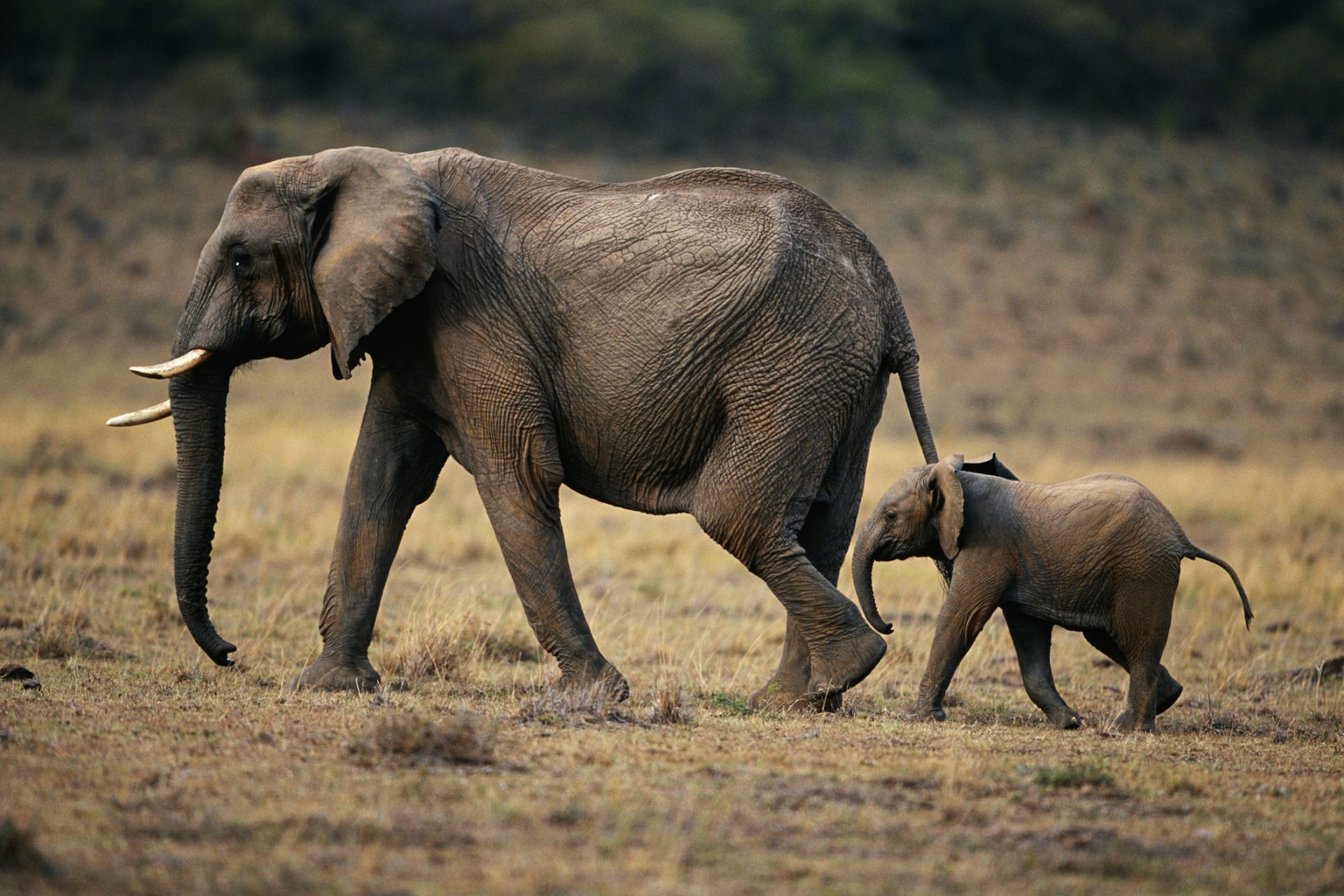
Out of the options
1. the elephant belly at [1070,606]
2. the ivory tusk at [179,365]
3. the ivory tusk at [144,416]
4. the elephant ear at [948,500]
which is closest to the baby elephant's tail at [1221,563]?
the elephant belly at [1070,606]

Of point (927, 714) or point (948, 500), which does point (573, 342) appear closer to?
point (948, 500)

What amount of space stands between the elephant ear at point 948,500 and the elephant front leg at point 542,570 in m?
1.91

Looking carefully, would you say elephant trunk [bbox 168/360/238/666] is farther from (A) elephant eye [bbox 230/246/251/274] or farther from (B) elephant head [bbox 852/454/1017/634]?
(B) elephant head [bbox 852/454/1017/634]

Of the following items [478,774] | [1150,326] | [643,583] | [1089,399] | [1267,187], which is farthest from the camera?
[1267,187]

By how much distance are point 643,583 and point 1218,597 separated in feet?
17.2

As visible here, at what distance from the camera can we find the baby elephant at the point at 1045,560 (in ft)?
27.3

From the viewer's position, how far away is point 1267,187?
47.8 metres

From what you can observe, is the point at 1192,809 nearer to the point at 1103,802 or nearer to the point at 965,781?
the point at 1103,802

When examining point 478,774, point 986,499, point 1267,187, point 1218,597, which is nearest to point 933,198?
point 1267,187

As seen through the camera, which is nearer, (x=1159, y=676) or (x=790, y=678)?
(x=1159, y=676)

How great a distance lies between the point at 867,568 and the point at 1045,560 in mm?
970

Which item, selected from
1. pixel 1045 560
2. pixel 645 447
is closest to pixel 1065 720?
pixel 1045 560

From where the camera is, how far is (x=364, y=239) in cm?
829

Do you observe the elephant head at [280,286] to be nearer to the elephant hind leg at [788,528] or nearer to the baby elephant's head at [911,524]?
the elephant hind leg at [788,528]
